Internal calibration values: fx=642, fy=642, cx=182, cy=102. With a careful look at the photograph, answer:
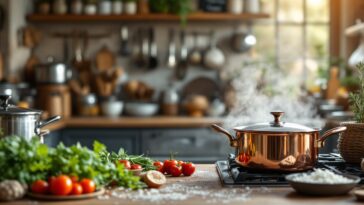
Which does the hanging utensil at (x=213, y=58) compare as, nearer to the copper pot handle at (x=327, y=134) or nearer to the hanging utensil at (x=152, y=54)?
the hanging utensil at (x=152, y=54)

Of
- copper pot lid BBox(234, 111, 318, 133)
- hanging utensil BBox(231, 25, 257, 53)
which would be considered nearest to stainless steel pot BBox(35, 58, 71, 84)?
hanging utensil BBox(231, 25, 257, 53)

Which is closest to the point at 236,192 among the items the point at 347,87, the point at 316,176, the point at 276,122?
the point at 316,176

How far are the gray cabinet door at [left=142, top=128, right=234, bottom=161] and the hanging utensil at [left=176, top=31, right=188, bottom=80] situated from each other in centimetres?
96

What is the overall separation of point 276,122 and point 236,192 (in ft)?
1.31

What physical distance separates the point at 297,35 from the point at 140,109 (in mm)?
1703

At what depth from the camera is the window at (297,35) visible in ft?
20.4

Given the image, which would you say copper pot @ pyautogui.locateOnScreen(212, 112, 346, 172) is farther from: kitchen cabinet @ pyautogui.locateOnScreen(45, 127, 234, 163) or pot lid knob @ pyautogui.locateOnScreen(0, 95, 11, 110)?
kitchen cabinet @ pyautogui.locateOnScreen(45, 127, 234, 163)

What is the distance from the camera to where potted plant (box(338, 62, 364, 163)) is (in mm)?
2389

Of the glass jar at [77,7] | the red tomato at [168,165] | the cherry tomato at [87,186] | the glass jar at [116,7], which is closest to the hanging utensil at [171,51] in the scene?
the glass jar at [116,7]

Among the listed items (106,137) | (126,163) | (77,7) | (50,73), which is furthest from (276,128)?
(77,7)

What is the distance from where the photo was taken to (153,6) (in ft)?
19.6

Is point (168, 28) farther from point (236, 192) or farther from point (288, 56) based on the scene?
point (236, 192)

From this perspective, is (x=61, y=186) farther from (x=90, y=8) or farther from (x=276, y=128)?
(x=90, y=8)

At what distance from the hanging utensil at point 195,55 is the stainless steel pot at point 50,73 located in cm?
124
